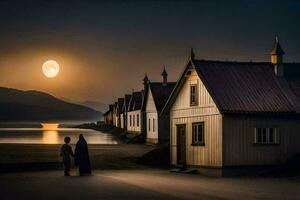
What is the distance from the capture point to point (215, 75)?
37344 millimetres

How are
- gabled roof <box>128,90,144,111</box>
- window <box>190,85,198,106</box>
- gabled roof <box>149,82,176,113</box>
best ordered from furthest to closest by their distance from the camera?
gabled roof <box>128,90,144,111</box> < gabled roof <box>149,82,176,113</box> < window <box>190,85,198,106</box>

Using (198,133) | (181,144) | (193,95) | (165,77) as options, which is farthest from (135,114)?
(198,133)

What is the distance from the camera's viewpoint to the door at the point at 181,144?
129ft

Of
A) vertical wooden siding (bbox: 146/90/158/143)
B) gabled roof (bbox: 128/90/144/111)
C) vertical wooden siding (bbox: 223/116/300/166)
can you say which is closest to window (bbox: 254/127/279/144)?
vertical wooden siding (bbox: 223/116/300/166)

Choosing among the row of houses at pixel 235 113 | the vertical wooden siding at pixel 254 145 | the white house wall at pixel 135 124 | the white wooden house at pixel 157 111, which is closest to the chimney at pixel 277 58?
the row of houses at pixel 235 113

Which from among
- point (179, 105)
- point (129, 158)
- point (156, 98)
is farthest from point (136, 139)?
point (179, 105)

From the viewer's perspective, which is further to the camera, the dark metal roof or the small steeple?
the small steeple

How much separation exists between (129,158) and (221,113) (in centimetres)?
1414

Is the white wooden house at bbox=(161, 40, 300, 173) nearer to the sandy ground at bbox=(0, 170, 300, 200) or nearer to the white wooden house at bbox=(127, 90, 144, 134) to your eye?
the sandy ground at bbox=(0, 170, 300, 200)

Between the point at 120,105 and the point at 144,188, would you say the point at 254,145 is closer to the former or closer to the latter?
the point at 144,188

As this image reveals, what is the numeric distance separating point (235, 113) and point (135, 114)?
57976mm

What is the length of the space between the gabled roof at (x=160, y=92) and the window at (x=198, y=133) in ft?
105

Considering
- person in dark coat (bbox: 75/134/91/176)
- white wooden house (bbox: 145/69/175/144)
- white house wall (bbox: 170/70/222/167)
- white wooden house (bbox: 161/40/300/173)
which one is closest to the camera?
person in dark coat (bbox: 75/134/91/176)

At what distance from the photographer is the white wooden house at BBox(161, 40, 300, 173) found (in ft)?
115
